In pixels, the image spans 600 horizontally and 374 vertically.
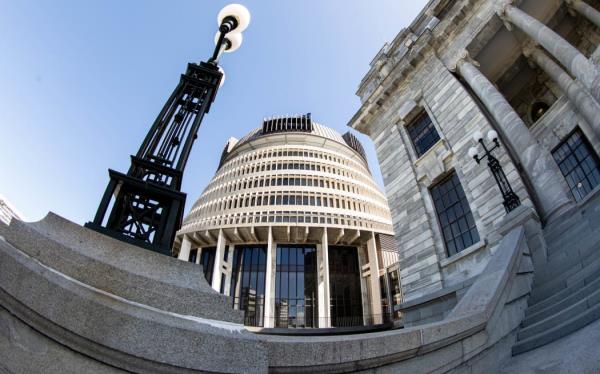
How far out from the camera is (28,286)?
2.41m

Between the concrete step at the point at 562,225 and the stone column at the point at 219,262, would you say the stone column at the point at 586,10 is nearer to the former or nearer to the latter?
the concrete step at the point at 562,225

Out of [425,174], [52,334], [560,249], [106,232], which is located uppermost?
[425,174]

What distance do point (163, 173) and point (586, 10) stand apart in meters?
17.4

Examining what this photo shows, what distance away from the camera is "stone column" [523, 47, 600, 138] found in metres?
9.68

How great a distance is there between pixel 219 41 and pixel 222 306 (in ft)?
17.6

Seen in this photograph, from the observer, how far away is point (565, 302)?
481cm

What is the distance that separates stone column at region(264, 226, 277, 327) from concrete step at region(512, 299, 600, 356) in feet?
123

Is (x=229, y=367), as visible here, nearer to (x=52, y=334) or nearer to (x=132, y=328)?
(x=132, y=328)

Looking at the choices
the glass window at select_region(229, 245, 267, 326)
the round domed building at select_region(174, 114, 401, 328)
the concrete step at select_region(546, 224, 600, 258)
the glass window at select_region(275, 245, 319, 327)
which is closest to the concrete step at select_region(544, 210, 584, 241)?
the concrete step at select_region(546, 224, 600, 258)

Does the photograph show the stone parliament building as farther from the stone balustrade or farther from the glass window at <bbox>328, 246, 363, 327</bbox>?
the glass window at <bbox>328, 246, 363, 327</bbox>

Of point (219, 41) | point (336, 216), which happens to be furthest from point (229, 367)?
point (336, 216)

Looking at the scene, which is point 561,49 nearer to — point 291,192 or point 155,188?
point 155,188

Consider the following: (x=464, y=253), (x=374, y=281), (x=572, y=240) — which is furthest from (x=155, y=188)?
(x=374, y=281)

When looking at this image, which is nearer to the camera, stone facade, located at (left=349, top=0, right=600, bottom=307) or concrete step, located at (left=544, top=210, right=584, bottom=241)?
concrete step, located at (left=544, top=210, right=584, bottom=241)
